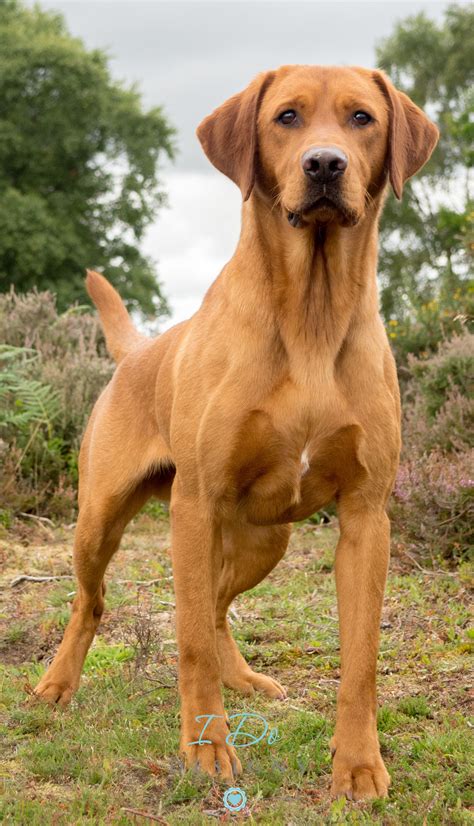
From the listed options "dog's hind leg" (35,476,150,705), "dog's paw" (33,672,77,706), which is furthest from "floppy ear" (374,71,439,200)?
"dog's paw" (33,672,77,706)

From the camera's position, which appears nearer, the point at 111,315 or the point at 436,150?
the point at 111,315

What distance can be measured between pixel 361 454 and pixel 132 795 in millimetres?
1229

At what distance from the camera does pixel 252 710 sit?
3814 millimetres

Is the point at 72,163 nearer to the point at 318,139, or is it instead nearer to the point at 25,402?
the point at 25,402

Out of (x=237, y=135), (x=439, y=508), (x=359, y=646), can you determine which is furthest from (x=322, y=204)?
(x=439, y=508)

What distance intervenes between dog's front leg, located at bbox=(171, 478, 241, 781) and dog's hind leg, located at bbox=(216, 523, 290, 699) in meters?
0.70

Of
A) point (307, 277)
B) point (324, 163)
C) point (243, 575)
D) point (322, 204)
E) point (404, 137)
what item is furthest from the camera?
point (243, 575)

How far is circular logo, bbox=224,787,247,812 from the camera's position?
288 centimetres

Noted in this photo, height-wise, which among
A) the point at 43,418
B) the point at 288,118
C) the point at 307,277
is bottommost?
the point at 307,277

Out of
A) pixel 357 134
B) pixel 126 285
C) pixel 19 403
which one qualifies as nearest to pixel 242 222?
pixel 357 134

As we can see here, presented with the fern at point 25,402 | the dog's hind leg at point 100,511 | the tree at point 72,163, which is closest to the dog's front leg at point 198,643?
the dog's hind leg at point 100,511

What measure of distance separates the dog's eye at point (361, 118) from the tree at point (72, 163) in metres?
24.3

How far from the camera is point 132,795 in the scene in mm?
2994

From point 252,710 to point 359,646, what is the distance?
890mm
